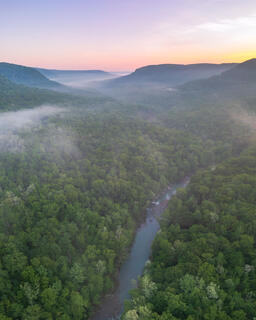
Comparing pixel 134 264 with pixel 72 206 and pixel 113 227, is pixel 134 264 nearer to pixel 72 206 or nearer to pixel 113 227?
pixel 113 227

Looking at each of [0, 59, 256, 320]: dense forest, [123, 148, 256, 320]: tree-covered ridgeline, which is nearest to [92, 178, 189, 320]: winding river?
[0, 59, 256, 320]: dense forest

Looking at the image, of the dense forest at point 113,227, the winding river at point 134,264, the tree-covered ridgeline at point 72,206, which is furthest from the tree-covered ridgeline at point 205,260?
the tree-covered ridgeline at point 72,206

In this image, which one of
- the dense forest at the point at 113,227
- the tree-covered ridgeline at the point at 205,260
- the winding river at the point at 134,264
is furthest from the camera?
the winding river at the point at 134,264

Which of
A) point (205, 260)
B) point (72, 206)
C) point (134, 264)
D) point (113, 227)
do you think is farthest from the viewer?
point (72, 206)

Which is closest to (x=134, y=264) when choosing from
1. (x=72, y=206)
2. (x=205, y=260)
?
(x=205, y=260)

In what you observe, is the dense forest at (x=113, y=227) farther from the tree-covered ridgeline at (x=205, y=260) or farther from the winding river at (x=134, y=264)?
the winding river at (x=134, y=264)

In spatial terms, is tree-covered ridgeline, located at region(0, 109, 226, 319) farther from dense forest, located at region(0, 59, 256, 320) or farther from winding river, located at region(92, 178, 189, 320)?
winding river, located at region(92, 178, 189, 320)
